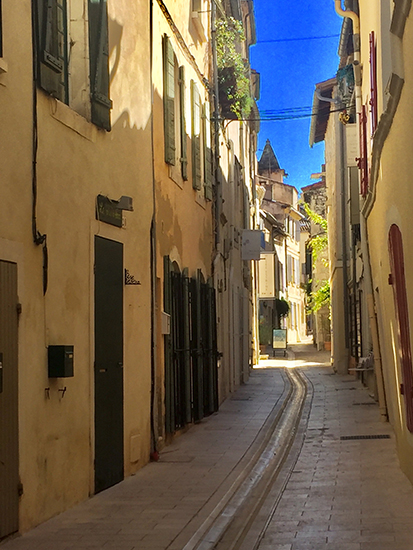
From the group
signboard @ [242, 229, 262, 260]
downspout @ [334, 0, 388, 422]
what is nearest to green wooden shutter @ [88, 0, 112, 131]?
downspout @ [334, 0, 388, 422]

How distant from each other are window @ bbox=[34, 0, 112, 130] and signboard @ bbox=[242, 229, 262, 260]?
15.8 m

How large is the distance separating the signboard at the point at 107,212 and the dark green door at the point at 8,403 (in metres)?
2.33

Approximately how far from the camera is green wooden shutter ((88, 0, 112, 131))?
954 centimetres

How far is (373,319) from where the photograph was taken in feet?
47.8

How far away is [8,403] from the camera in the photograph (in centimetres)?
705

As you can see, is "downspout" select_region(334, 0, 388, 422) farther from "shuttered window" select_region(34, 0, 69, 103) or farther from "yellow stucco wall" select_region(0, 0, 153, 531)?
"shuttered window" select_region(34, 0, 69, 103)

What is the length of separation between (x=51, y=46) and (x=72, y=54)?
117 centimetres

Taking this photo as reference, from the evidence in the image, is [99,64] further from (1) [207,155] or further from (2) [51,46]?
(1) [207,155]

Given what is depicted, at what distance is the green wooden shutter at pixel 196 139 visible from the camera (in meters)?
15.6

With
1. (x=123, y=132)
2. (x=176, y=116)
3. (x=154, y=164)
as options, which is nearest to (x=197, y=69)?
(x=176, y=116)

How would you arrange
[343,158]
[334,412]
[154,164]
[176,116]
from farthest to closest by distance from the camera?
[343,158] < [334,412] < [176,116] < [154,164]

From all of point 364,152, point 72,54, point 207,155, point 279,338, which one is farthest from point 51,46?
point 279,338

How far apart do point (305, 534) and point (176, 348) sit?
258 inches

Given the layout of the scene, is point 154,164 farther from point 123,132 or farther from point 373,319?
point 373,319
